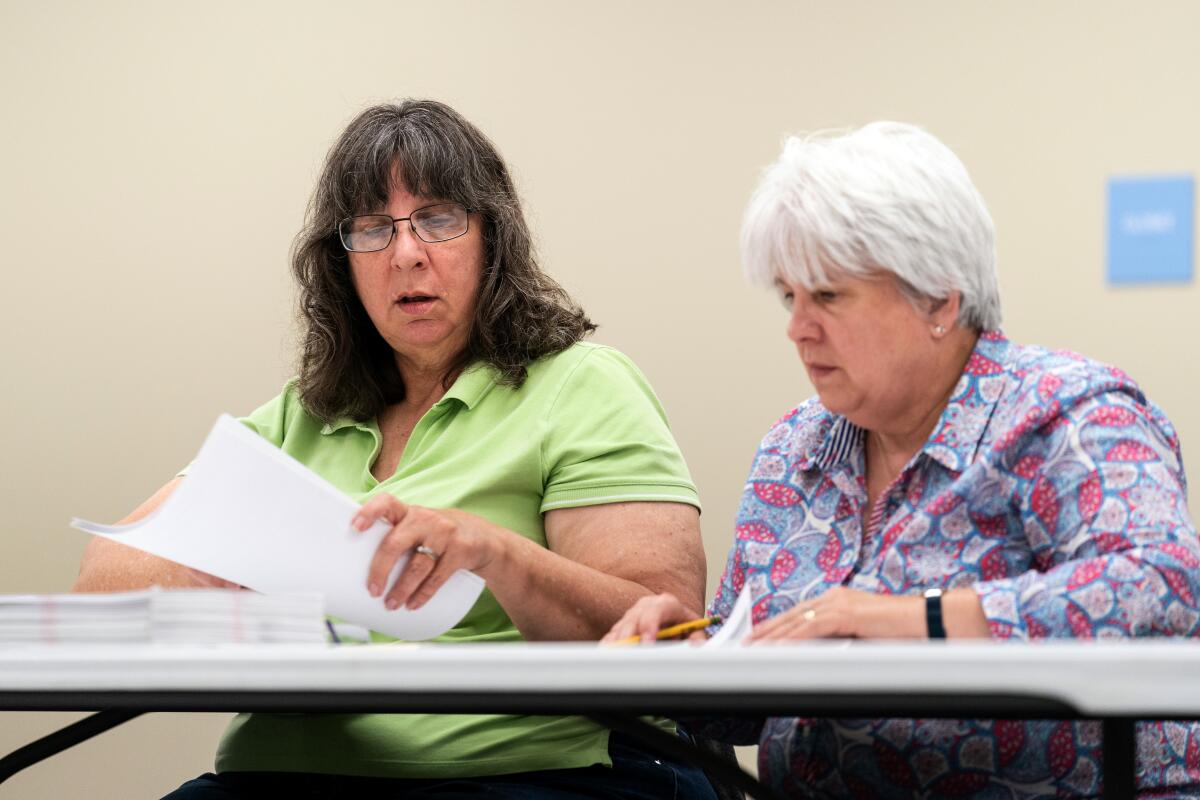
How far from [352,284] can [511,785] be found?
0.79 meters

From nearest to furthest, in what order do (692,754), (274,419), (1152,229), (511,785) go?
1. (692,754)
2. (511,785)
3. (274,419)
4. (1152,229)

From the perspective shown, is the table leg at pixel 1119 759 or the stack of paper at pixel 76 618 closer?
the table leg at pixel 1119 759

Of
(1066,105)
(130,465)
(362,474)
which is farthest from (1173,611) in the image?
(130,465)

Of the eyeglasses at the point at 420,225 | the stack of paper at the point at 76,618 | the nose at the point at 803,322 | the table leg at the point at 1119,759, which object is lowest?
the table leg at the point at 1119,759

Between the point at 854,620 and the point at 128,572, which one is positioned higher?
the point at 854,620

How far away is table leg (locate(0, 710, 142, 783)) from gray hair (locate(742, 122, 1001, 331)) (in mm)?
731

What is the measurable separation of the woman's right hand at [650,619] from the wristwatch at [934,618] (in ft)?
0.80

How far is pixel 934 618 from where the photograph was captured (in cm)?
111

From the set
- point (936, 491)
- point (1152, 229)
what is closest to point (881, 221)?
point (936, 491)

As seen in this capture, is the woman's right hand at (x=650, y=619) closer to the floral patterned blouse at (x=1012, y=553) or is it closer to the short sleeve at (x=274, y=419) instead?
the floral patterned blouse at (x=1012, y=553)

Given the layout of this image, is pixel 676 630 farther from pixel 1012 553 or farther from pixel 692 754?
pixel 1012 553

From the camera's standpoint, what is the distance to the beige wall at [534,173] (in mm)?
2430

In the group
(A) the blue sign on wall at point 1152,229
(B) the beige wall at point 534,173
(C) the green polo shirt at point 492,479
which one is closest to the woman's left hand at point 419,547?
(C) the green polo shirt at point 492,479

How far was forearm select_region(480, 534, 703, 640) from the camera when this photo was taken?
143 cm
